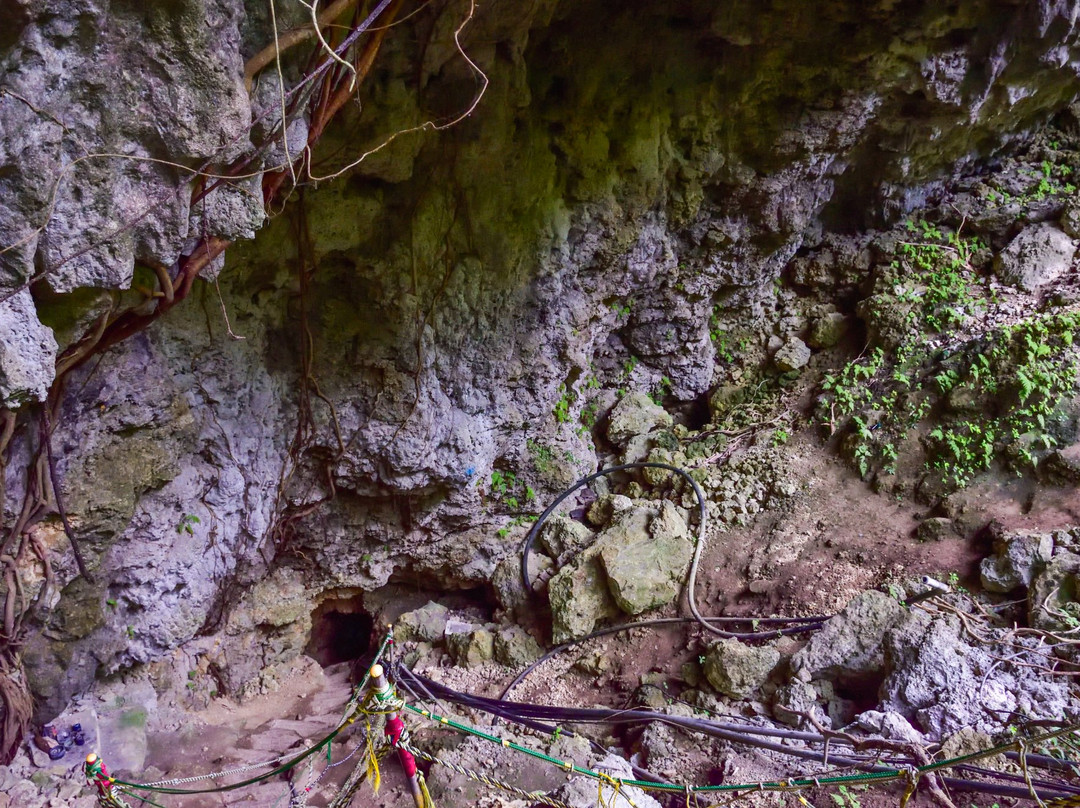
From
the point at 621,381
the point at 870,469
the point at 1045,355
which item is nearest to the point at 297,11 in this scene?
the point at 621,381

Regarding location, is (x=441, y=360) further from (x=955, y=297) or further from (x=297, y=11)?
(x=955, y=297)

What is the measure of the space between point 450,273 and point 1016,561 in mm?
4057

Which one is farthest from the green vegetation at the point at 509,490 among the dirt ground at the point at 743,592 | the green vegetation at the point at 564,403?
the dirt ground at the point at 743,592

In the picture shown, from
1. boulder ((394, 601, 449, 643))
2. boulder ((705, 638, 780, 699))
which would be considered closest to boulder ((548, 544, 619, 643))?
boulder ((705, 638, 780, 699))

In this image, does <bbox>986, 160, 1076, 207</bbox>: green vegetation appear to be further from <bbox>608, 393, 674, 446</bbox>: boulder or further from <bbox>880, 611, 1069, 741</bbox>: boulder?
<bbox>880, 611, 1069, 741</bbox>: boulder

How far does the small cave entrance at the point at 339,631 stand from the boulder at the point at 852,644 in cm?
353

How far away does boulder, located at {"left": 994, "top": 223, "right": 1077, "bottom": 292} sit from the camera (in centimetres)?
536

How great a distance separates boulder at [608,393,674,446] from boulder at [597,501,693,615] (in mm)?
887

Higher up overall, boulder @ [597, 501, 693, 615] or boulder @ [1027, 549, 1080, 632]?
boulder @ [597, 501, 693, 615]

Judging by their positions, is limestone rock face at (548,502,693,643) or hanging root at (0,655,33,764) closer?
hanging root at (0,655,33,764)

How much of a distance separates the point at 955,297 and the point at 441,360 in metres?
4.40

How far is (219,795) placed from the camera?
3695 millimetres

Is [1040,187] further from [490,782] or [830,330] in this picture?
[490,782]

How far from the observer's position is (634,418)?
5.98 m
